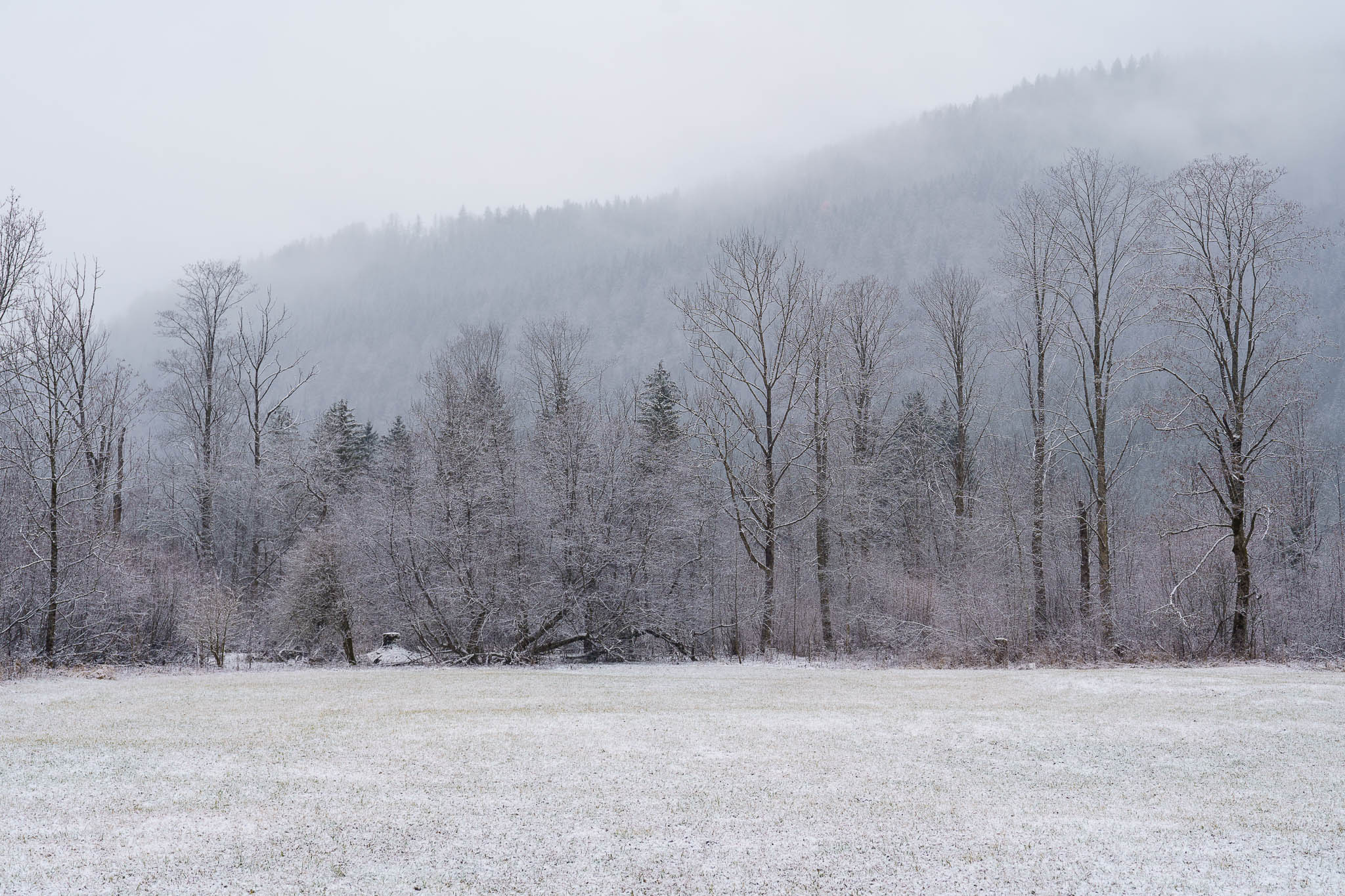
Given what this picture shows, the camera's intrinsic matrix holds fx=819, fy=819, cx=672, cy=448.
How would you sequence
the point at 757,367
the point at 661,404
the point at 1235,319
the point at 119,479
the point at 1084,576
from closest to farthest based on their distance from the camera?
the point at 1235,319 → the point at 1084,576 → the point at 757,367 → the point at 119,479 → the point at 661,404

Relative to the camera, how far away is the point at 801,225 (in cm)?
10519

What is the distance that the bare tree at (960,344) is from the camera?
27.8m

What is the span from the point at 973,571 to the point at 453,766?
1823 centimetres

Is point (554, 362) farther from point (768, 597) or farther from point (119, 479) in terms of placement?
point (119, 479)

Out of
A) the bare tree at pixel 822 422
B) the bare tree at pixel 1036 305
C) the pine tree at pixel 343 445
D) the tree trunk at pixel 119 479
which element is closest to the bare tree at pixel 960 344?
the bare tree at pixel 1036 305

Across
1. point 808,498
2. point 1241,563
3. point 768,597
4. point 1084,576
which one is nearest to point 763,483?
point 768,597

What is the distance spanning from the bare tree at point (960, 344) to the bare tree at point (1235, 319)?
25.6 feet

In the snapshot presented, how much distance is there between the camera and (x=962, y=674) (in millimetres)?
16312

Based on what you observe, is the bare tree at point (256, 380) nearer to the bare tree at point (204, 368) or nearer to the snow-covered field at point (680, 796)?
the bare tree at point (204, 368)

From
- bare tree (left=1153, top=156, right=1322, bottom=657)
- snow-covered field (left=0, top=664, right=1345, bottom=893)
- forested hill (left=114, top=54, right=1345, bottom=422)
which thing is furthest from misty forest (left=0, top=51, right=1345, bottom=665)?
forested hill (left=114, top=54, right=1345, bottom=422)

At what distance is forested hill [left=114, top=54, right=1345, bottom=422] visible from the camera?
281ft

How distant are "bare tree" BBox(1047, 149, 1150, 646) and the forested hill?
151ft

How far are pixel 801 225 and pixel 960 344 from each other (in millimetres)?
81246

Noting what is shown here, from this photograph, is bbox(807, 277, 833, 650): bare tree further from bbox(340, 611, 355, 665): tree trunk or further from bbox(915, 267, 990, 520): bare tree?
bbox(340, 611, 355, 665): tree trunk
